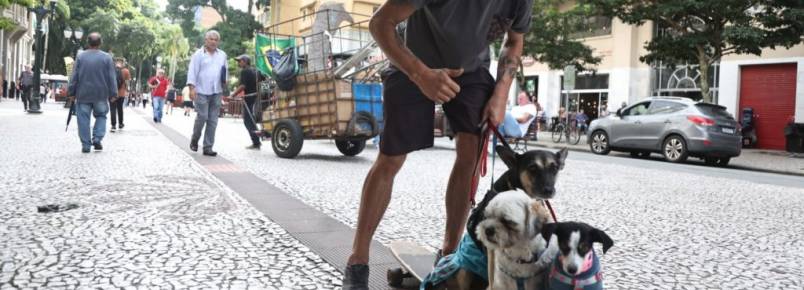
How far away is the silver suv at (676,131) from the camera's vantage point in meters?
15.4

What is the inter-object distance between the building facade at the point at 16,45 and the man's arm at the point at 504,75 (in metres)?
37.1

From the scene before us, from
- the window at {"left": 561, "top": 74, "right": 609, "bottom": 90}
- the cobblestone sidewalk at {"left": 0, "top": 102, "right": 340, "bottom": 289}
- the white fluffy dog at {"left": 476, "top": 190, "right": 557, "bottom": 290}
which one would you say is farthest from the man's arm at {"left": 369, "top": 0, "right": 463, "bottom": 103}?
the window at {"left": 561, "top": 74, "right": 609, "bottom": 90}

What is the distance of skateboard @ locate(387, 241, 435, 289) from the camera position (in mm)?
2893

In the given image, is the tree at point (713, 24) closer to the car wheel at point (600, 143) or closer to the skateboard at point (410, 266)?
the car wheel at point (600, 143)

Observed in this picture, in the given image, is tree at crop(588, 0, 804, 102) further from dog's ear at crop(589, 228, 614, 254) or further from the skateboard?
dog's ear at crop(589, 228, 614, 254)

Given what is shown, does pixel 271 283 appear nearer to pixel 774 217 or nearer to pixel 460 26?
pixel 460 26

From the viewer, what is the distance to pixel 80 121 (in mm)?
9531

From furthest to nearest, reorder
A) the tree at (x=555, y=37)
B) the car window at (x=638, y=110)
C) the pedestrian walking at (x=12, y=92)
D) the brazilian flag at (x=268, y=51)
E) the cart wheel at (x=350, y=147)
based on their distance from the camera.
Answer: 1. the pedestrian walking at (x=12, y=92)
2. the tree at (x=555, y=37)
3. the car window at (x=638, y=110)
4. the brazilian flag at (x=268, y=51)
5. the cart wheel at (x=350, y=147)

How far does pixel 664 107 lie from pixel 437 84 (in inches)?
605

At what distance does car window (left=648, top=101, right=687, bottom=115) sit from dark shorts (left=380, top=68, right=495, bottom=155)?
48.2 feet

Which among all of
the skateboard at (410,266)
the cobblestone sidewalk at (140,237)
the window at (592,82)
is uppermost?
the window at (592,82)

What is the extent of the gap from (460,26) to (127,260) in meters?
2.05

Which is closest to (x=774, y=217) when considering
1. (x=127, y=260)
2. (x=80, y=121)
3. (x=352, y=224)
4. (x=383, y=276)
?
(x=352, y=224)

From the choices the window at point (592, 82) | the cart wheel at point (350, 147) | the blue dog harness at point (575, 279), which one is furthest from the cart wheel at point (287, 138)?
the window at point (592, 82)
